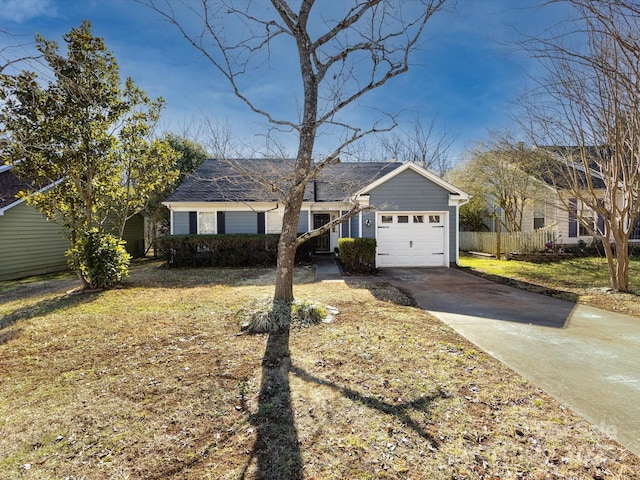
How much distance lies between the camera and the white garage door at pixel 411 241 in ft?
41.4

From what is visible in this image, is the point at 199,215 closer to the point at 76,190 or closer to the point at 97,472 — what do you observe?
the point at 76,190

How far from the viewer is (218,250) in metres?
13.3

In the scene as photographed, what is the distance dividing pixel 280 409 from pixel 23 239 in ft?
47.0

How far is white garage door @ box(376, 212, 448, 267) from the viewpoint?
41.4 ft

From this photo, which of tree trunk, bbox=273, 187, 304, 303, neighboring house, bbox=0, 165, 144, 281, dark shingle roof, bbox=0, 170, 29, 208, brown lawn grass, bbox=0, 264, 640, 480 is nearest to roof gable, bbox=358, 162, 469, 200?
tree trunk, bbox=273, 187, 304, 303

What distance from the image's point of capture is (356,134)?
198 inches

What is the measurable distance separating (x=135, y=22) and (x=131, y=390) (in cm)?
724

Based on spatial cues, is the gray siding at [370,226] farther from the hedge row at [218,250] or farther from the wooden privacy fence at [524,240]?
the wooden privacy fence at [524,240]

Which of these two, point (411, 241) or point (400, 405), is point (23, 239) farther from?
point (400, 405)

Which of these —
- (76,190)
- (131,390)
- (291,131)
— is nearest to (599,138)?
(291,131)

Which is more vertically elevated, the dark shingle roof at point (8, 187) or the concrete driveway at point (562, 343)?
the dark shingle roof at point (8, 187)

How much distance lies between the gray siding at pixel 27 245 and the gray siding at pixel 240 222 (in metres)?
6.18

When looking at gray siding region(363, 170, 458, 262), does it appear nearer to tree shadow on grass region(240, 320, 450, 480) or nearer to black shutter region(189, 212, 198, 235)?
black shutter region(189, 212, 198, 235)

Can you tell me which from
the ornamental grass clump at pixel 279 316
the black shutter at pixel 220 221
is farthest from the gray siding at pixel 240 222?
the ornamental grass clump at pixel 279 316
